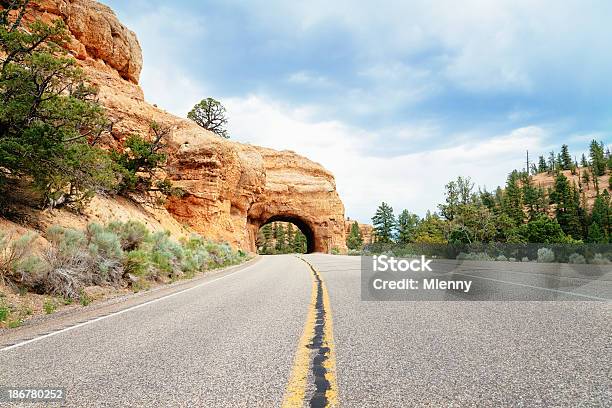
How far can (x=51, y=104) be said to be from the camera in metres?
10.9

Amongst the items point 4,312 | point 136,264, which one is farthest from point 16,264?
point 136,264

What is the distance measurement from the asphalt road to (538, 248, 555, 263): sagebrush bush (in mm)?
14908

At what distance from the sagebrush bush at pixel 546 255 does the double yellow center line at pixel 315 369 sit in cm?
1790

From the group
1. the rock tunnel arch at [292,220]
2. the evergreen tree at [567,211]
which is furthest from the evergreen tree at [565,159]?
the rock tunnel arch at [292,220]

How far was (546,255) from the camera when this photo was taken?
774 inches

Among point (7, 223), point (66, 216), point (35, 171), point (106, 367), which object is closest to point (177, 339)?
point (106, 367)

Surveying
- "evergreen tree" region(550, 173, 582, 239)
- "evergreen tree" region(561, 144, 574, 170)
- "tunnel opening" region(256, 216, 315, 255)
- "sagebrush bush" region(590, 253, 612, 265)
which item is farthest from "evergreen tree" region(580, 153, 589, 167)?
"sagebrush bush" region(590, 253, 612, 265)

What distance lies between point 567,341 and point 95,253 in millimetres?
11241

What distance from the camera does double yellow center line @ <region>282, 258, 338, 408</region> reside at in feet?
9.00

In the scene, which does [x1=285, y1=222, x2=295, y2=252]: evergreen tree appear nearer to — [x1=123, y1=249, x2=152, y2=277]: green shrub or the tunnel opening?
the tunnel opening

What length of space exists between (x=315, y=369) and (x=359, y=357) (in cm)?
53

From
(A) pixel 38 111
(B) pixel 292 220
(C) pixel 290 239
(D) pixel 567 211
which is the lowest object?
(C) pixel 290 239

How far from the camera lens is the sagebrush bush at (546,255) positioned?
62.9 ft

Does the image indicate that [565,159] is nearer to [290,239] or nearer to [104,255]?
[290,239]
